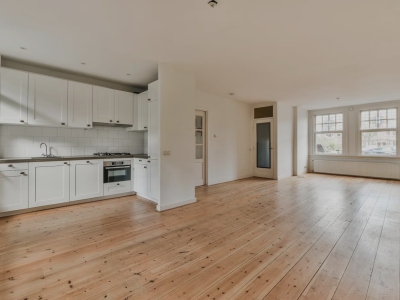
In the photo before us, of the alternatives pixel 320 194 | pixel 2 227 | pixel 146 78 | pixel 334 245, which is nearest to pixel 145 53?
pixel 146 78

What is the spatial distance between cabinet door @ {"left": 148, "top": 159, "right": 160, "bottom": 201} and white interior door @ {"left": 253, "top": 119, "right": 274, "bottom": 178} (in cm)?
447

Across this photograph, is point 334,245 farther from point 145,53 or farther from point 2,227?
point 2,227

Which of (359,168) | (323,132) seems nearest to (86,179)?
(323,132)

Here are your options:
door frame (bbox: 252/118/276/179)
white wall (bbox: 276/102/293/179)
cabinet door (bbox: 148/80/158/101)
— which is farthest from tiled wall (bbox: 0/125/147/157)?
white wall (bbox: 276/102/293/179)

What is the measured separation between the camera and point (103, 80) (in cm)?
464

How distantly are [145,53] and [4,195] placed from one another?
320 centimetres

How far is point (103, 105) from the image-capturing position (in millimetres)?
4352

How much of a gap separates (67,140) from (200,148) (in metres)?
3.20

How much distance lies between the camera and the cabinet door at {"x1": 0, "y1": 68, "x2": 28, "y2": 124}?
3.30 meters

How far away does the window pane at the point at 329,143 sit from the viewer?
7.85m

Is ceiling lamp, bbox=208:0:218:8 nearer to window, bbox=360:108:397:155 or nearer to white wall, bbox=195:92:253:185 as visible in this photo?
white wall, bbox=195:92:253:185

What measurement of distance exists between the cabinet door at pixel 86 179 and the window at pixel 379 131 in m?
8.66

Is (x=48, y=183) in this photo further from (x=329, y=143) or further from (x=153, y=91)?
(x=329, y=143)

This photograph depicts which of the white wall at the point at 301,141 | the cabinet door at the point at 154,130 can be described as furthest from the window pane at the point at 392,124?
the cabinet door at the point at 154,130
